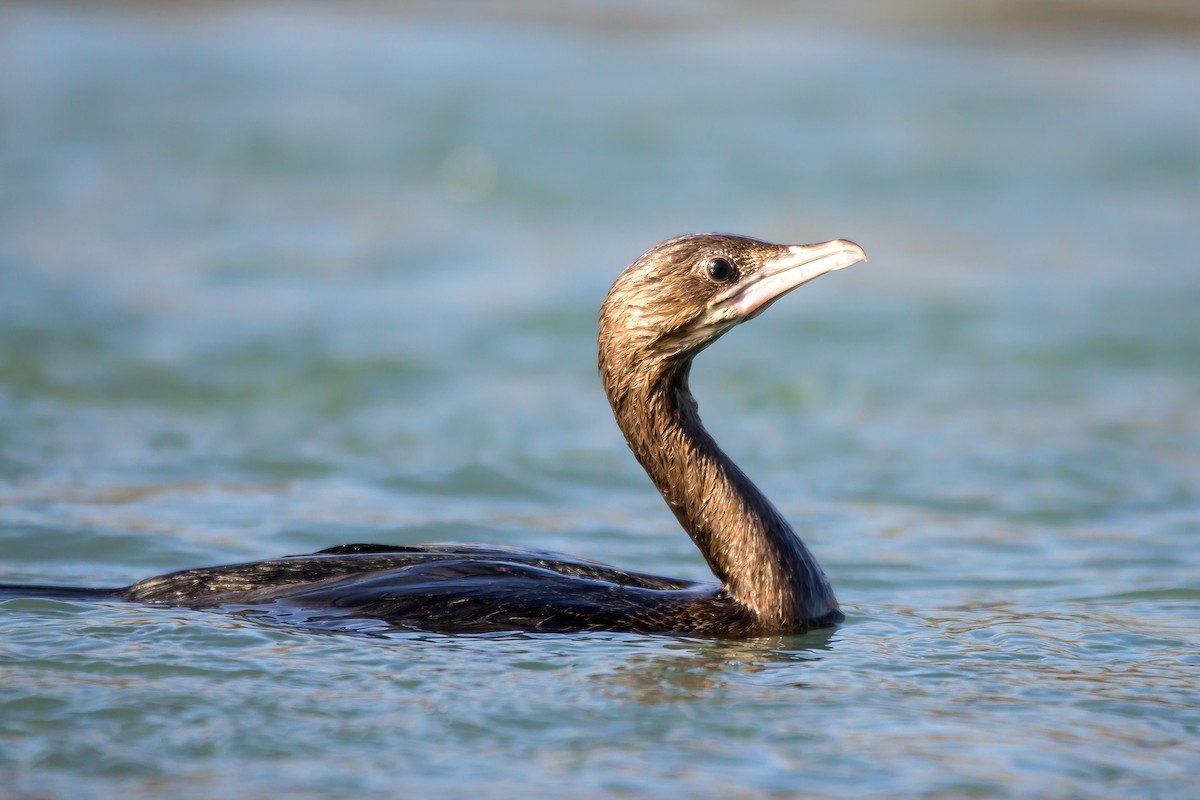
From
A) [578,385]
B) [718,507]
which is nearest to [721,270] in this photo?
[718,507]

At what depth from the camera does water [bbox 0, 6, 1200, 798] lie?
5309 millimetres

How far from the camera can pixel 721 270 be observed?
6.29 meters

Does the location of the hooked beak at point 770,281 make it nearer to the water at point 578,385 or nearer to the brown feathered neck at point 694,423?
the brown feathered neck at point 694,423

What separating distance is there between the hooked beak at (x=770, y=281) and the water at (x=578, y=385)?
123cm

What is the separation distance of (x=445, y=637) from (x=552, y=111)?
14179mm

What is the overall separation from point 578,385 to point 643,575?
589cm

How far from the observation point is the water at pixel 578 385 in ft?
17.4

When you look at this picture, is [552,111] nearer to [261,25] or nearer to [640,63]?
[640,63]

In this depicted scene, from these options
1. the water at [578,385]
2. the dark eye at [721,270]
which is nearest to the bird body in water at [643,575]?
the dark eye at [721,270]

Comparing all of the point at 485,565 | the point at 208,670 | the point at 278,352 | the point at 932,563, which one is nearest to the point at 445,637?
the point at 485,565

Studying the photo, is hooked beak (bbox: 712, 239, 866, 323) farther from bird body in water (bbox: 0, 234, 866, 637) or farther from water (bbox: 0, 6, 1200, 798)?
water (bbox: 0, 6, 1200, 798)

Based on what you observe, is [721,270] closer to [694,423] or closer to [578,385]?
[694,423]

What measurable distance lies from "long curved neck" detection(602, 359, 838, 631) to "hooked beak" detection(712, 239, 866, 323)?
286 millimetres

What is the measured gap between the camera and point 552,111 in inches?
768
